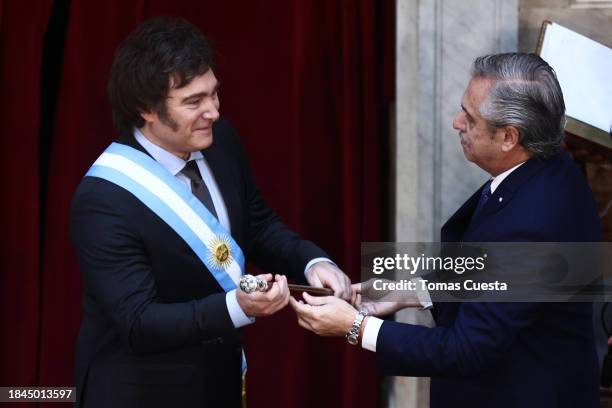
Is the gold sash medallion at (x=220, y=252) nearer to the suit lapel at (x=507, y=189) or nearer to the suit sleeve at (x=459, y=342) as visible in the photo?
the suit sleeve at (x=459, y=342)

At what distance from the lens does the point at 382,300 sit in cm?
270

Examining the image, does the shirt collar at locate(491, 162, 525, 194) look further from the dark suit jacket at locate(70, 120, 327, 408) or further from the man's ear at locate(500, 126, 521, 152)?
the dark suit jacket at locate(70, 120, 327, 408)

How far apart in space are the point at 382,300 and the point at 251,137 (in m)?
0.80

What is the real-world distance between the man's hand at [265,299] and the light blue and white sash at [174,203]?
173 millimetres

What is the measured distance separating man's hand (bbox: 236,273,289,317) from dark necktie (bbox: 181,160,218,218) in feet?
0.95

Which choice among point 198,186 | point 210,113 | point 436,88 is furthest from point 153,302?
point 436,88

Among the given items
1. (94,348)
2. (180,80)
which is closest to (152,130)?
(180,80)

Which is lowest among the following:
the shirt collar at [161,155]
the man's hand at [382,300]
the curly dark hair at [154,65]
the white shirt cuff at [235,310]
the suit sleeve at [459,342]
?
the suit sleeve at [459,342]

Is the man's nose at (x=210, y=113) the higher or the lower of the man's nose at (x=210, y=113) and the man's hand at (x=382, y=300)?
the higher

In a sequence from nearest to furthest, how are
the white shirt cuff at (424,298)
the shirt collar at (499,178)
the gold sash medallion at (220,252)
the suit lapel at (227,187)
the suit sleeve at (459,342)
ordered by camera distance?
the suit sleeve at (459,342) < the shirt collar at (499,178) < the gold sash medallion at (220,252) < the suit lapel at (227,187) < the white shirt cuff at (424,298)

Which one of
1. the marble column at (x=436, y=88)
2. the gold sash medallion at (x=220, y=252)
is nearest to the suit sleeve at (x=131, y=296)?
the gold sash medallion at (x=220, y=252)

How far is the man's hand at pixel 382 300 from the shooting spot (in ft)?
8.73

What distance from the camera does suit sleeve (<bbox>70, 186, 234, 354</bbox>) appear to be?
87.6 inches

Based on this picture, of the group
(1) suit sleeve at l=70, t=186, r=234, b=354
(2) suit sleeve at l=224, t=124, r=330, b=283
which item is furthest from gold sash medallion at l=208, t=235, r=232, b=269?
(2) suit sleeve at l=224, t=124, r=330, b=283
